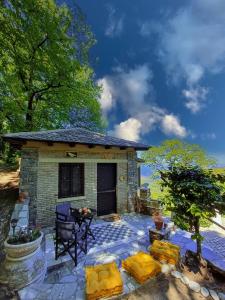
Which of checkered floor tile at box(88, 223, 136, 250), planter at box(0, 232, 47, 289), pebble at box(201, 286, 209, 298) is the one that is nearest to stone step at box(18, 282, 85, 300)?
planter at box(0, 232, 47, 289)

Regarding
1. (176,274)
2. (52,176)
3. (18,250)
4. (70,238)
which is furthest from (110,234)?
(18,250)

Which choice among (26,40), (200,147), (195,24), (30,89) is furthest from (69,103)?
(200,147)

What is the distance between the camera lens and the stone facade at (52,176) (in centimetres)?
601

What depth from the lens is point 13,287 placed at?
10.1 ft

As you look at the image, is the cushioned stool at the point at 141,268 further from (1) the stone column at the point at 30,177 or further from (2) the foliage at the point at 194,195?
(1) the stone column at the point at 30,177

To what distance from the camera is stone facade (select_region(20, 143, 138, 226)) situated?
19.7 ft

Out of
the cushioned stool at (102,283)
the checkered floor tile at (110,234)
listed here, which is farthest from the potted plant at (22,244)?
the checkered floor tile at (110,234)

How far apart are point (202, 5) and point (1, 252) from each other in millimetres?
11921

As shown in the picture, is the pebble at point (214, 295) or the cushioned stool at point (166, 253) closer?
the pebble at point (214, 295)

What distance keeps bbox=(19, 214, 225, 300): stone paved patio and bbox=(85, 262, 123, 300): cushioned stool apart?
0.26 metres

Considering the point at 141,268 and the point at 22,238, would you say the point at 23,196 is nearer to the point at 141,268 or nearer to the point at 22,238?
the point at 22,238

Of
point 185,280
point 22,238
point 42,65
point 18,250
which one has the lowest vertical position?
point 185,280

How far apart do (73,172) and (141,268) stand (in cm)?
→ 449

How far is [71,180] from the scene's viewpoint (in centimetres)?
698
